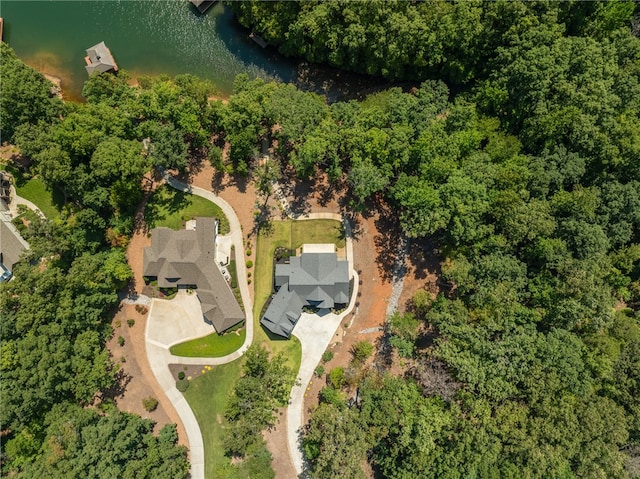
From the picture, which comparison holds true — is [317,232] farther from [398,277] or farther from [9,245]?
[9,245]

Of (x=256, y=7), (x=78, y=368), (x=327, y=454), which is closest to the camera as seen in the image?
(x=327, y=454)

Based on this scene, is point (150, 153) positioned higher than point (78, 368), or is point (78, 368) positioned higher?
point (150, 153)

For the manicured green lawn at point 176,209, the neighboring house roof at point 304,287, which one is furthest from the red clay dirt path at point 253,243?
the neighboring house roof at point 304,287

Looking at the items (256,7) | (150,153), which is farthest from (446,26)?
(150,153)

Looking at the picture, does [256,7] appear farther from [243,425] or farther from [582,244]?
[243,425]

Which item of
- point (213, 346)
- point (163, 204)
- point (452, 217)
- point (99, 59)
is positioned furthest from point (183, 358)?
point (99, 59)

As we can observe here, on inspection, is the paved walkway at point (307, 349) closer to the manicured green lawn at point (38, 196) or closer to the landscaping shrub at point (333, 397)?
the landscaping shrub at point (333, 397)
